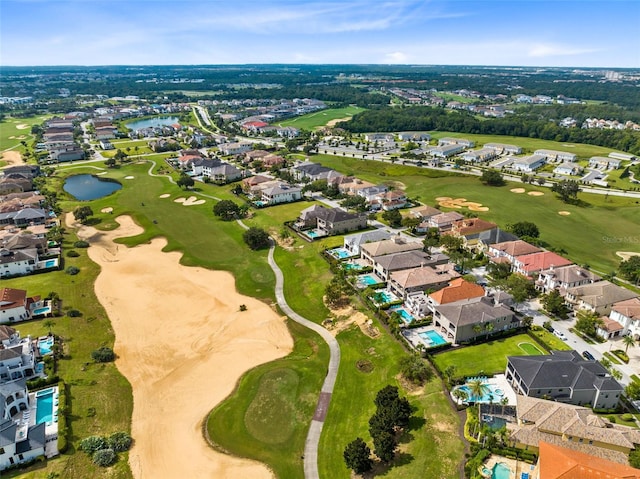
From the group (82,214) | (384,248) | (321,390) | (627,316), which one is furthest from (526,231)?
(82,214)

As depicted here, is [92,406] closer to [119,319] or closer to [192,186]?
[119,319]

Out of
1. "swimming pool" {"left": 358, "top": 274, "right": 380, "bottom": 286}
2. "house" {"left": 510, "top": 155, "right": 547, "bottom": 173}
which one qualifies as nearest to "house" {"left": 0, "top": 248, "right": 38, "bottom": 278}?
"swimming pool" {"left": 358, "top": 274, "right": 380, "bottom": 286}

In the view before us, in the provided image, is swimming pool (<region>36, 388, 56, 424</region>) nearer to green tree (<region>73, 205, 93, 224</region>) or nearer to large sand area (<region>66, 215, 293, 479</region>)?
large sand area (<region>66, 215, 293, 479</region>)

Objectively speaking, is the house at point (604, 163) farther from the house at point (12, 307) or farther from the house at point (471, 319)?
the house at point (12, 307)

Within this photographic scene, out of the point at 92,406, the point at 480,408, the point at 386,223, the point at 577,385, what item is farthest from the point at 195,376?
the point at 386,223

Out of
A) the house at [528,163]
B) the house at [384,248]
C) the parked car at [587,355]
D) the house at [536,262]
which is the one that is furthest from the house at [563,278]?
the house at [528,163]
